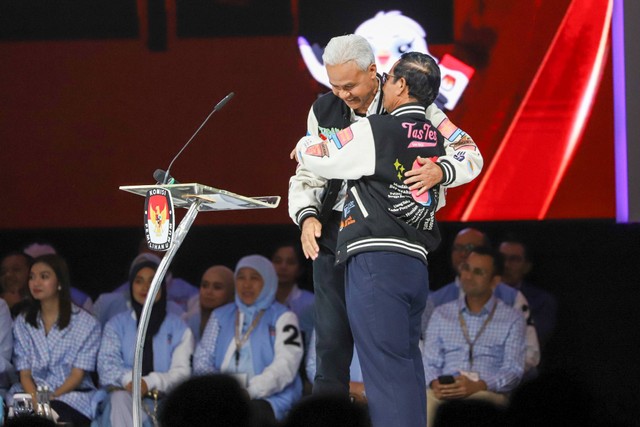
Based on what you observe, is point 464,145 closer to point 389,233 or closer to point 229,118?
point 389,233

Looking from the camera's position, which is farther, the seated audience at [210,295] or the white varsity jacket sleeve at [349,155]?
the seated audience at [210,295]

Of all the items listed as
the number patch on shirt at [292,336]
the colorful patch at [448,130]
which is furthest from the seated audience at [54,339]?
the colorful patch at [448,130]

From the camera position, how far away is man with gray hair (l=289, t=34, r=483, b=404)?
2.97 m

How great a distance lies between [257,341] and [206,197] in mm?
2511

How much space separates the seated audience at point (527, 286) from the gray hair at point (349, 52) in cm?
288

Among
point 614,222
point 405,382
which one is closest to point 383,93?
point 405,382

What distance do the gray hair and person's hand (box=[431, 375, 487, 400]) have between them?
241cm

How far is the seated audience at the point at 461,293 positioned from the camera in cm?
527

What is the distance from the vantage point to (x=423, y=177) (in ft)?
9.21

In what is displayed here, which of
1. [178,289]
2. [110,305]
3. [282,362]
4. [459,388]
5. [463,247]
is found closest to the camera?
[459,388]

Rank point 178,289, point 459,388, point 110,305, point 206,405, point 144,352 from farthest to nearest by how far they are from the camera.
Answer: point 178,289 < point 110,305 < point 144,352 < point 459,388 < point 206,405

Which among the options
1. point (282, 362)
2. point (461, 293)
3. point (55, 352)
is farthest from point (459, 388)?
point (55, 352)

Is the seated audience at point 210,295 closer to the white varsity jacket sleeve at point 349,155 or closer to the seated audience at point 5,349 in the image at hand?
the seated audience at point 5,349

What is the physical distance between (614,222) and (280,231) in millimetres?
1871
